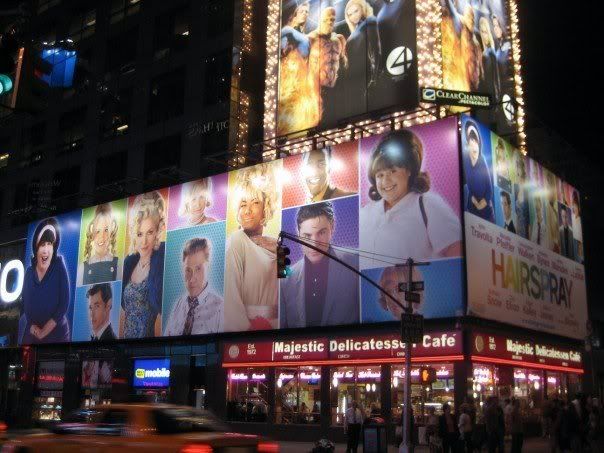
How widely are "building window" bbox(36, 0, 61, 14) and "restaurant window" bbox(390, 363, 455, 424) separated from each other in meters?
45.5

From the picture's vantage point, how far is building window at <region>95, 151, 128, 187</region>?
48.0 metres

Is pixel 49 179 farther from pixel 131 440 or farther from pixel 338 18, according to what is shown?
pixel 131 440

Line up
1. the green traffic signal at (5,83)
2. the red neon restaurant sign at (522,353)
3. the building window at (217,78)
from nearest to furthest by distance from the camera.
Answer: the green traffic signal at (5,83) → the red neon restaurant sign at (522,353) → the building window at (217,78)

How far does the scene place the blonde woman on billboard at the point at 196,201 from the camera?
1524 inches

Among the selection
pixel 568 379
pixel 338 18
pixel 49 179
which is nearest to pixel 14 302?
pixel 49 179

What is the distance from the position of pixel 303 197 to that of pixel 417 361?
9922 mm

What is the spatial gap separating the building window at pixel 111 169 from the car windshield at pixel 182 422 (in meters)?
37.1

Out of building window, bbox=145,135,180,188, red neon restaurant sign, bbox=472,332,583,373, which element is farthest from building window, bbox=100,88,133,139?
red neon restaurant sign, bbox=472,332,583,373

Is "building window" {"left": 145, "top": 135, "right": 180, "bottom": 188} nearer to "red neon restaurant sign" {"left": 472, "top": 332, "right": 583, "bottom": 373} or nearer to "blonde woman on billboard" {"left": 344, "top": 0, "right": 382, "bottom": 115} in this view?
"blonde woman on billboard" {"left": 344, "top": 0, "right": 382, "bottom": 115}

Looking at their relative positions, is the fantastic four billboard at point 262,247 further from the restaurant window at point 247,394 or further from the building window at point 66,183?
the building window at point 66,183

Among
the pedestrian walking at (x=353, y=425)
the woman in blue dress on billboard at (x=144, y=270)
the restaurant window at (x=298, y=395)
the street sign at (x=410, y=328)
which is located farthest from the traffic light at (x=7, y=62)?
the woman in blue dress on billboard at (x=144, y=270)

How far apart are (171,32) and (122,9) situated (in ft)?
23.4

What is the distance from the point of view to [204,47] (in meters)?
44.6

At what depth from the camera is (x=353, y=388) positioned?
3170cm
